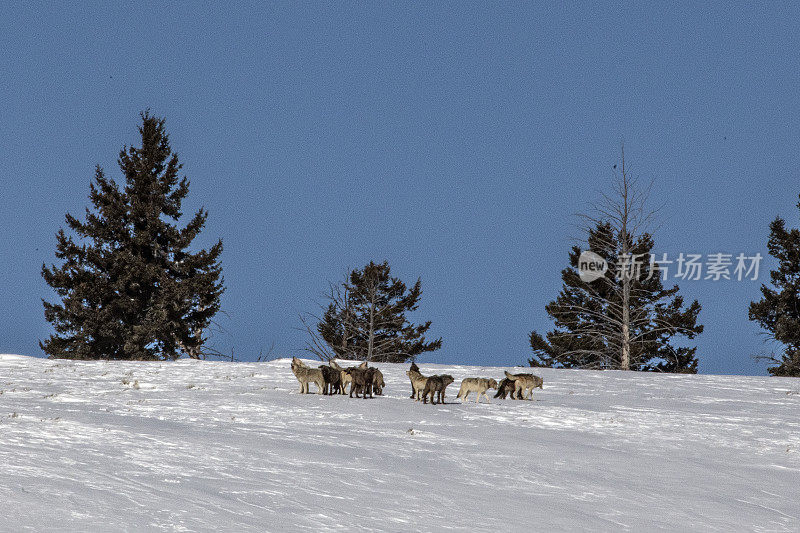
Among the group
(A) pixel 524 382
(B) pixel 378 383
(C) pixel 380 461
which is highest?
(A) pixel 524 382

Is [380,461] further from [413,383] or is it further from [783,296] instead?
[783,296]

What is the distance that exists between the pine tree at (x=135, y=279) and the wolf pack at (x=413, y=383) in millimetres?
25304

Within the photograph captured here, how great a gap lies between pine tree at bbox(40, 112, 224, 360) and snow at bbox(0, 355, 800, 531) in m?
24.4

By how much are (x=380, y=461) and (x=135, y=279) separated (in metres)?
34.3

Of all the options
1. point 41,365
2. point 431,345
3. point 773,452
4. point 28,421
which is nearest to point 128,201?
point 431,345

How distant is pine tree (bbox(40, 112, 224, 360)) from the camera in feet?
128

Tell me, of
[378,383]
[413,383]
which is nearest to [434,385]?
[413,383]

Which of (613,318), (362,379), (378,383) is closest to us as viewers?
(362,379)

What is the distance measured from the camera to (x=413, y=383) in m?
14.0

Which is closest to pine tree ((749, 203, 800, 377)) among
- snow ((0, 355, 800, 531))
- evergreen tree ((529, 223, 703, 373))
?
evergreen tree ((529, 223, 703, 373))

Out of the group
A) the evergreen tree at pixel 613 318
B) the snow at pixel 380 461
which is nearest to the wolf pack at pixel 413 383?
the snow at pixel 380 461

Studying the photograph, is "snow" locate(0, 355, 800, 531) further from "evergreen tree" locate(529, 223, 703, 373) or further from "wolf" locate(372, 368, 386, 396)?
"evergreen tree" locate(529, 223, 703, 373)

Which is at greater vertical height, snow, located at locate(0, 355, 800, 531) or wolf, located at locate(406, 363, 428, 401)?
wolf, located at locate(406, 363, 428, 401)

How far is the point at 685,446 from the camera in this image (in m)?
10.3
